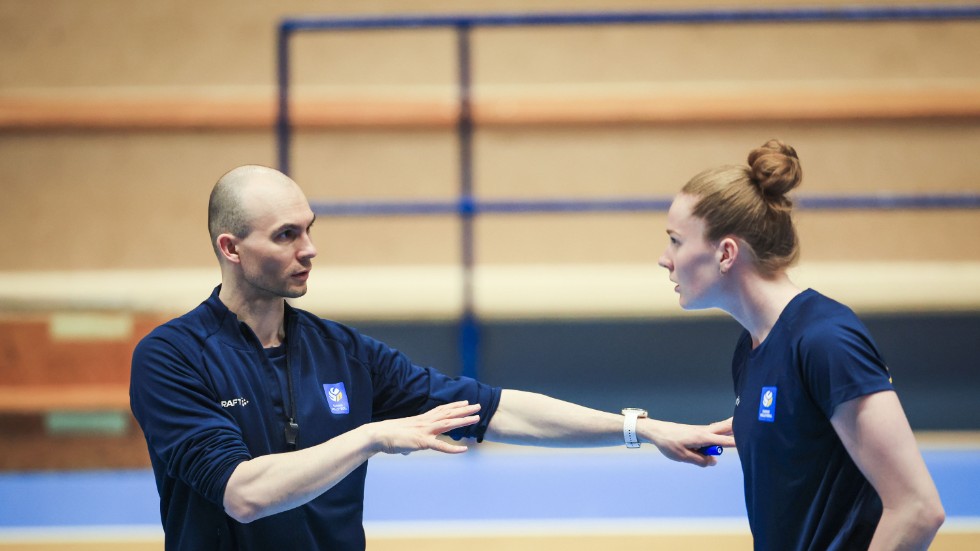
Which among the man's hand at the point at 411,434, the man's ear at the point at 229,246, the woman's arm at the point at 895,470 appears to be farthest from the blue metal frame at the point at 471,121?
the woman's arm at the point at 895,470

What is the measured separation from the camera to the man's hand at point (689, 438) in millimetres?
1944

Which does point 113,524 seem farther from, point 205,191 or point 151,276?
point 205,191

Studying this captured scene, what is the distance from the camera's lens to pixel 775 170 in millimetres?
1609

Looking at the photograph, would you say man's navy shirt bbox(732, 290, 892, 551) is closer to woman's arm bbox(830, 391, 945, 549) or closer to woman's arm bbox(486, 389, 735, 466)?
woman's arm bbox(830, 391, 945, 549)

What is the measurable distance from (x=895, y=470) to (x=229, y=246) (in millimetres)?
1255

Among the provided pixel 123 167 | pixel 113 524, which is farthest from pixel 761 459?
pixel 123 167

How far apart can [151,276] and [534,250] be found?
1.92m

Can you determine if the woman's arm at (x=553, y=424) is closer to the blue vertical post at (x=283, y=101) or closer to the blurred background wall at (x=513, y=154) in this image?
the blurred background wall at (x=513, y=154)

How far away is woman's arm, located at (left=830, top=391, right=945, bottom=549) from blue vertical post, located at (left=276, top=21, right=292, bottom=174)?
148 inches

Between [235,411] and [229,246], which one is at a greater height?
[229,246]

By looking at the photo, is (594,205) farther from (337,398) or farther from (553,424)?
(337,398)

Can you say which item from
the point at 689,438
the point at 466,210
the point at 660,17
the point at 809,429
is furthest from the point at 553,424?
the point at 660,17

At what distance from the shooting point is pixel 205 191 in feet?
16.4

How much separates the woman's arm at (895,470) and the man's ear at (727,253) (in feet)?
1.19
